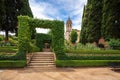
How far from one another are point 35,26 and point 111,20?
15806 millimetres

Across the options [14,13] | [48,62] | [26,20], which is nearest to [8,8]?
[14,13]

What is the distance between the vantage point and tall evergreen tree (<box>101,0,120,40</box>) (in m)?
27.4

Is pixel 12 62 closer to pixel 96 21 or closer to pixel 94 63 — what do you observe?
pixel 94 63

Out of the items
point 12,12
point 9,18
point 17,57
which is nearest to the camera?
point 17,57

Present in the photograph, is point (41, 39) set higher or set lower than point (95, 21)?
lower

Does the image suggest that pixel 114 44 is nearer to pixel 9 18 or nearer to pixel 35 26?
pixel 35 26

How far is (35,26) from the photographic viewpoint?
1725cm

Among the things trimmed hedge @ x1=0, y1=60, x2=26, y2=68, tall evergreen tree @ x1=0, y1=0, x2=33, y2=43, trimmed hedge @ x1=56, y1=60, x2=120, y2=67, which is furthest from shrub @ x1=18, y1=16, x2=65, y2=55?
tall evergreen tree @ x1=0, y1=0, x2=33, y2=43

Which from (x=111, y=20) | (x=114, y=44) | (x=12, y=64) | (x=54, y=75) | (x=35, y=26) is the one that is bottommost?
(x=54, y=75)

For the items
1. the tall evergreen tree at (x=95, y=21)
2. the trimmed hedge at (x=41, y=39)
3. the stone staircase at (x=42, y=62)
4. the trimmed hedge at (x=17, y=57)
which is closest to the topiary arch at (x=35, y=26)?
the trimmed hedge at (x=17, y=57)

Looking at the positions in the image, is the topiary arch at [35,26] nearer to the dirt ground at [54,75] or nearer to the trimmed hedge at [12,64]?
the trimmed hedge at [12,64]

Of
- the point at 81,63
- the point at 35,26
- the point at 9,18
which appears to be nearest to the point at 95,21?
the point at 81,63

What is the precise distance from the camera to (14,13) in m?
33.7

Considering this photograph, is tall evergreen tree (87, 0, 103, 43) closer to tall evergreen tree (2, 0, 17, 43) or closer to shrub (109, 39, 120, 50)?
shrub (109, 39, 120, 50)
